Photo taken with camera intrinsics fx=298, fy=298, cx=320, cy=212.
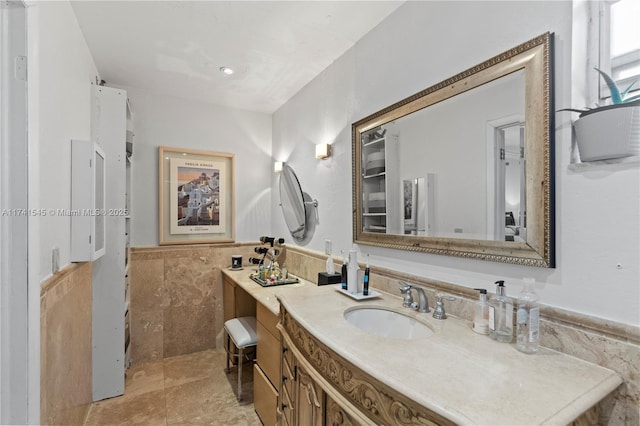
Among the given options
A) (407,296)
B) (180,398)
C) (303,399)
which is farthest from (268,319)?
(180,398)

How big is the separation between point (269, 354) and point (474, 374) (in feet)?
4.39

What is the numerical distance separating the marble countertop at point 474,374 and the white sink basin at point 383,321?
0.17 meters

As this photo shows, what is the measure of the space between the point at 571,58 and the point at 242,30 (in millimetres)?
1773

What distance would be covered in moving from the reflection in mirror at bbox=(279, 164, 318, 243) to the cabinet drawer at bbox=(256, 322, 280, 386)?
3.21 feet

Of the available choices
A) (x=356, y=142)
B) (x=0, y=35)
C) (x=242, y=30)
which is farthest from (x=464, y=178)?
(x=0, y=35)

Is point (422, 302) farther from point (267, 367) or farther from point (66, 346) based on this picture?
point (66, 346)

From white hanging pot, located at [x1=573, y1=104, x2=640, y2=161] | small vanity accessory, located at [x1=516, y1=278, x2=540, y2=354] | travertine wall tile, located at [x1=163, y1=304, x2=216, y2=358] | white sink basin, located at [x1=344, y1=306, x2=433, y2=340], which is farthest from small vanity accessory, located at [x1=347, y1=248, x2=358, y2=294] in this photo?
travertine wall tile, located at [x1=163, y1=304, x2=216, y2=358]

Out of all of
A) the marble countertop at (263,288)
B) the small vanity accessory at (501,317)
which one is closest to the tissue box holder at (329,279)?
the marble countertop at (263,288)

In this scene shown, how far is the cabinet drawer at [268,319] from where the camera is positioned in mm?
1761

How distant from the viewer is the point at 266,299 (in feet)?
6.59

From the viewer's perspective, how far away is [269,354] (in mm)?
1854

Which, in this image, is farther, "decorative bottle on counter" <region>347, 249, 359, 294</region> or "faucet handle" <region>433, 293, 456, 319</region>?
"decorative bottle on counter" <region>347, 249, 359, 294</region>

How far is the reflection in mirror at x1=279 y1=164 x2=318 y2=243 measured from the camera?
2674 millimetres

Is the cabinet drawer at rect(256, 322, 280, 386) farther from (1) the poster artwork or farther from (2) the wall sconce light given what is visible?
(1) the poster artwork
